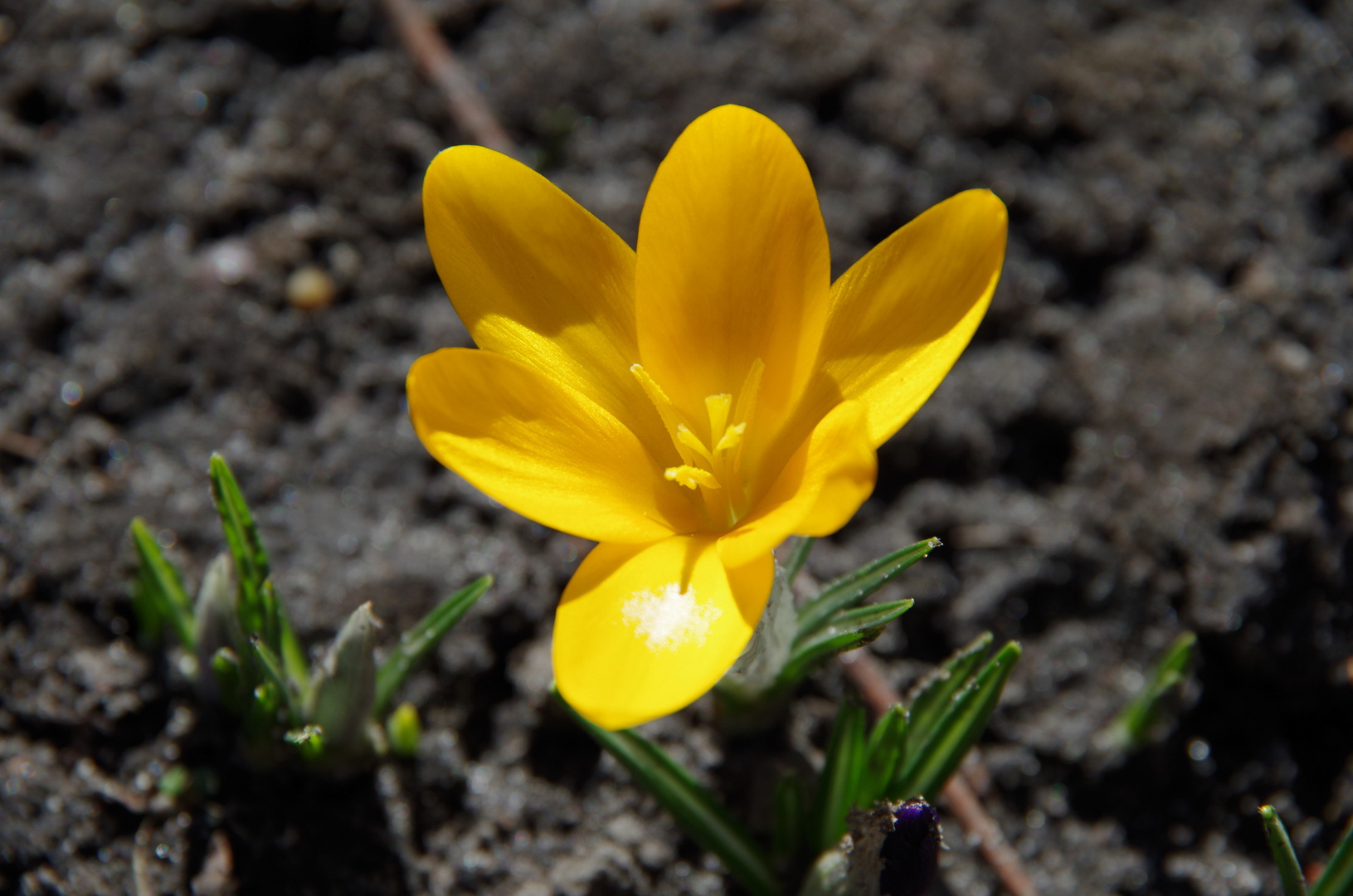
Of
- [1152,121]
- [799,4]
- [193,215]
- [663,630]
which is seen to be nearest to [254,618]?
[663,630]

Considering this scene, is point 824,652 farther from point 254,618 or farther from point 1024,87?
point 1024,87

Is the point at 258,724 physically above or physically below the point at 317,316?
below

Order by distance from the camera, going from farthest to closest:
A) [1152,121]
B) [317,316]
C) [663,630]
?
1. [1152,121]
2. [317,316]
3. [663,630]

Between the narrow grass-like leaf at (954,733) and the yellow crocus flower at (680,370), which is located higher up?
the yellow crocus flower at (680,370)

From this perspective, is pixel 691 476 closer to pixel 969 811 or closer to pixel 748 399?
pixel 748 399

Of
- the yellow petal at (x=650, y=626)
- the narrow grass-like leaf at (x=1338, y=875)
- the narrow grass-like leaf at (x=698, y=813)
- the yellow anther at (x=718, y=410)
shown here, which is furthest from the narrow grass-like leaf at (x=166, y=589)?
the narrow grass-like leaf at (x=1338, y=875)

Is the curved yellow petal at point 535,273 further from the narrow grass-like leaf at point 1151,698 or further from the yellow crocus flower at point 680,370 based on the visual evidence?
the narrow grass-like leaf at point 1151,698
